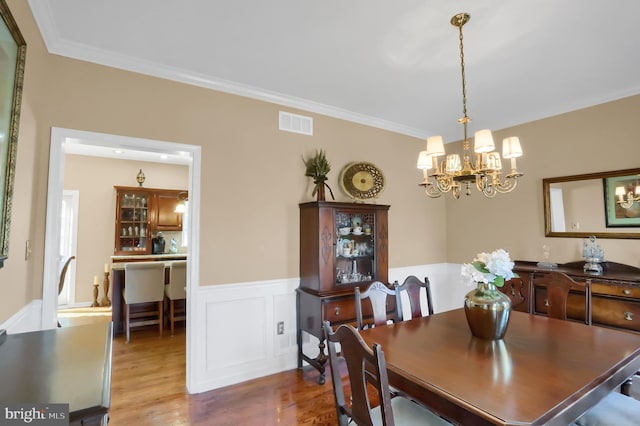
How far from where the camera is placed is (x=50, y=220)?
2305 millimetres

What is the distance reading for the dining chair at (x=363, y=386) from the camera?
1.17 metres

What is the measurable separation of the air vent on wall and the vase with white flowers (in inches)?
89.8

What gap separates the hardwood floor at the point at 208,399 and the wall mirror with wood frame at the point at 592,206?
3.06 m

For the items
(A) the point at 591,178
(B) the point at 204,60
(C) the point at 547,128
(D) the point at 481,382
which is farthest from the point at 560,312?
(B) the point at 204,60

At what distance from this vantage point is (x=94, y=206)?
605 centimetres

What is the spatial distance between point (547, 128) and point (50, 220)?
16.1ft

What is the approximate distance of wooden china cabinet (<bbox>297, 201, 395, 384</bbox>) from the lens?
120 inches

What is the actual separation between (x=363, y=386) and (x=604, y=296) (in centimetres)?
285

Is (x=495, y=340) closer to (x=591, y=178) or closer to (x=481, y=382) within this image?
(x=481, y=382)

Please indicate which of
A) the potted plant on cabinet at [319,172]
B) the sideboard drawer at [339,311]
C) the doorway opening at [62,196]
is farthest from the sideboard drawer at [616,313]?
the doorway opening at [62,196]

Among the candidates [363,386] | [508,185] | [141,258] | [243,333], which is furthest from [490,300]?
[141,258]

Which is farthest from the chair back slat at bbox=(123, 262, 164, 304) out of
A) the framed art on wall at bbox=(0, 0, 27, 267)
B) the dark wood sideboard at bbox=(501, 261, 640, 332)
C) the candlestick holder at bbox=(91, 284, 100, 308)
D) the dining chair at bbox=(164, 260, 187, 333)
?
the dark wood sideboard at bbox=(501, 261, 640, 332)

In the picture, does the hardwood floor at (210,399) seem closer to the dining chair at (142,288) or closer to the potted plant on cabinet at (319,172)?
the dining chair at (142,288)

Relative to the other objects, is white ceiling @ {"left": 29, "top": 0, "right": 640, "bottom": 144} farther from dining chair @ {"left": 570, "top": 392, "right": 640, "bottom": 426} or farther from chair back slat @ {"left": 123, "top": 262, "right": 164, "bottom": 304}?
chair back slat @ {"left": 123, "top": 262, "right": 164, "bottom": 304}
